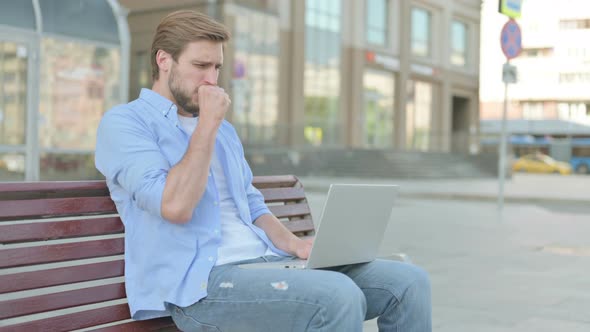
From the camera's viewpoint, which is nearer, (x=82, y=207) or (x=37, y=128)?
(x=82, y=207)

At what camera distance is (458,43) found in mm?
51031

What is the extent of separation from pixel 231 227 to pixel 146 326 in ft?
1.53

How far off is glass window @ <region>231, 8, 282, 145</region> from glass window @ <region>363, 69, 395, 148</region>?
802cm

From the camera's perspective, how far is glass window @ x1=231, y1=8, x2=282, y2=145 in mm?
32344

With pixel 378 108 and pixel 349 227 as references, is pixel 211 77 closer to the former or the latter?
pixel 349 227

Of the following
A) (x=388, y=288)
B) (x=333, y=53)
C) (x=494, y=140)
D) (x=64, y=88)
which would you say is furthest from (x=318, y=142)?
(x=388, y=288)

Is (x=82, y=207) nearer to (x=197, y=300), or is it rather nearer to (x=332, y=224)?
(x=197, y=300)

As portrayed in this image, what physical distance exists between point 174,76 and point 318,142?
3286cm

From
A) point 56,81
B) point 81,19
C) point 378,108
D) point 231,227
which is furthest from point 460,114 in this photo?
point 231,227

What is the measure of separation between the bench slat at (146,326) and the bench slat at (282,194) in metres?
1.09

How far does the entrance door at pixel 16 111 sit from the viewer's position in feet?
48.1

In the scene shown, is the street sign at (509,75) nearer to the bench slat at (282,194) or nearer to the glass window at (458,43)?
the bench slat at (282,194)

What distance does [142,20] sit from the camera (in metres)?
33.8

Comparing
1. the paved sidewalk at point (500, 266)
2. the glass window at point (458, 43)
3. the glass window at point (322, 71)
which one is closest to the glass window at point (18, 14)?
the paved sidewalk at point (500, 266)
